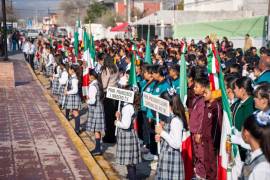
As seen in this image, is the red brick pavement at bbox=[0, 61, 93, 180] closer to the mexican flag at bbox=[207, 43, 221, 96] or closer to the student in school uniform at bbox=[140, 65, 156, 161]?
the student in school uniform at bbox=[140, 65, 156, 161]

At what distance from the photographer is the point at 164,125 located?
5242 mm

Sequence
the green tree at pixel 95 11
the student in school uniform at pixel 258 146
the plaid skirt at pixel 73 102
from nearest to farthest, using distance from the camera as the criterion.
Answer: the student in school uniform at pixel 258 146 < the plaid skirt at pixel 73 102 < the green tree at pixel 95 11

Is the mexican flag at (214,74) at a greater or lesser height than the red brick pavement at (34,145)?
greater

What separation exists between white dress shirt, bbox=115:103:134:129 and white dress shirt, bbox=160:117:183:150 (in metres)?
1.10

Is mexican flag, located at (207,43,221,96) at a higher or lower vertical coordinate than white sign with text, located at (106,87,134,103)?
higher

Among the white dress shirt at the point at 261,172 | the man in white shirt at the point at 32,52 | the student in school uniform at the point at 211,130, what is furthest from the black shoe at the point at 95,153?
the man in white shirt at the point at 32,52

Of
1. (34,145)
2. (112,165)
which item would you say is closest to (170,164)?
(112,165)

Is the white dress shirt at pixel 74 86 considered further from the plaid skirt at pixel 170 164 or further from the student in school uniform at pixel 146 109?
the plaid skirt at pixel 170 164

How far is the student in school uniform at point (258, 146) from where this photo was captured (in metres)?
3.38

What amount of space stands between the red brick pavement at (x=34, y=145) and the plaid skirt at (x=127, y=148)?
86cm

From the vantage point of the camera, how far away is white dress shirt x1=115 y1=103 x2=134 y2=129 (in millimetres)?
6008

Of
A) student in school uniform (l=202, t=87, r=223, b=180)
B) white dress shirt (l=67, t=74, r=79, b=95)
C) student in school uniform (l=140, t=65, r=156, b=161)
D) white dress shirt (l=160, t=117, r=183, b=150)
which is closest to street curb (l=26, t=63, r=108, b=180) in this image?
white dress shirt (l=67, t=74, r=79, b=95)

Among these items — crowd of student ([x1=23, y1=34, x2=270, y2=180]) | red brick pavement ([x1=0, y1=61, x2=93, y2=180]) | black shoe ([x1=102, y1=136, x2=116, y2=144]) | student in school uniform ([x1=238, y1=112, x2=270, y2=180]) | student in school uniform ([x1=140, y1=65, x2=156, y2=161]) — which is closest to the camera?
student in school uniform ([x1=238, y1=112, x2=270, y2=180])

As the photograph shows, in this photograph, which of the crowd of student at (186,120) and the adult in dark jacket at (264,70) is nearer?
the crowd of student at (186,120)
